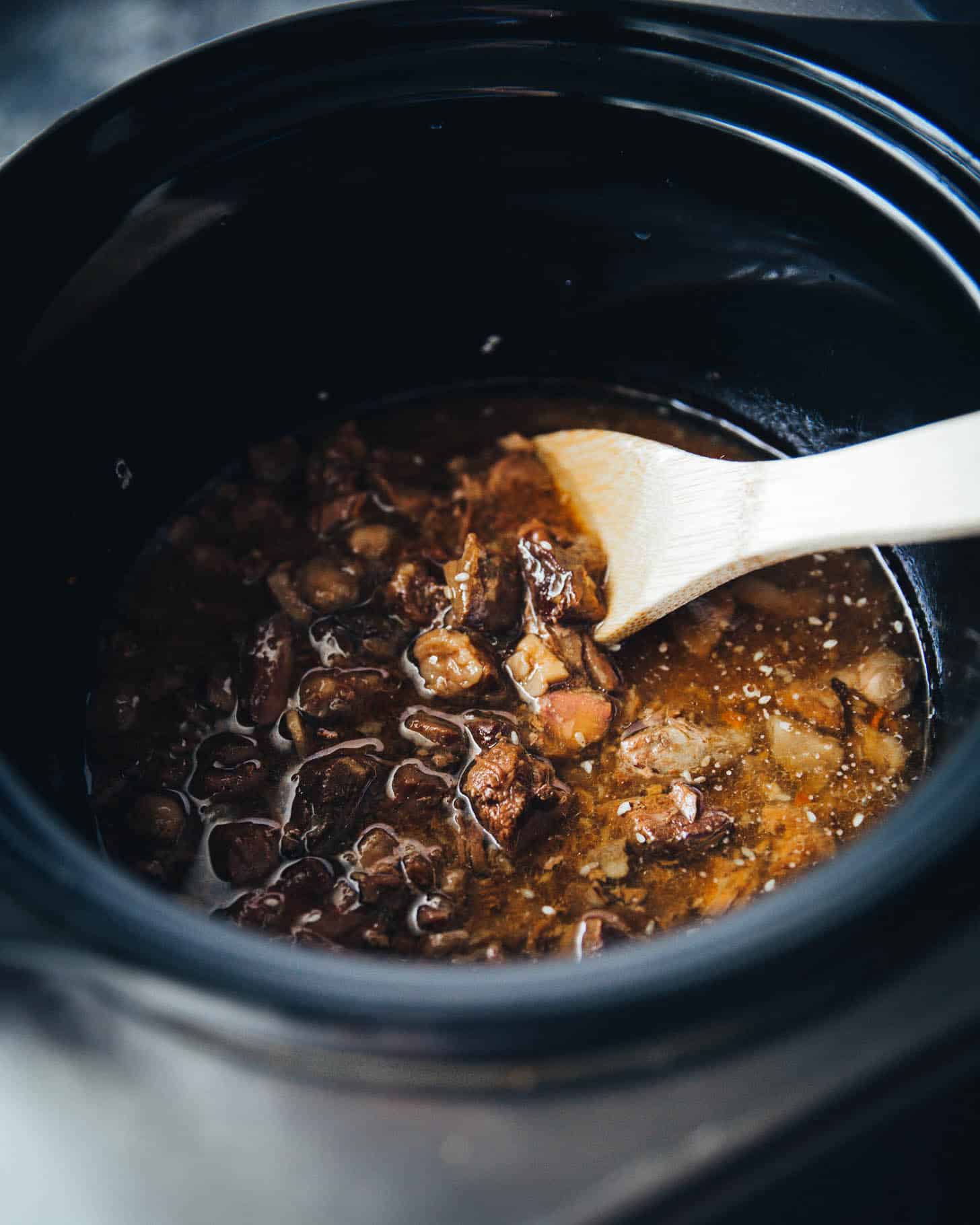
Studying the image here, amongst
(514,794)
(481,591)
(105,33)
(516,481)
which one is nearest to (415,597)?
(481,591)

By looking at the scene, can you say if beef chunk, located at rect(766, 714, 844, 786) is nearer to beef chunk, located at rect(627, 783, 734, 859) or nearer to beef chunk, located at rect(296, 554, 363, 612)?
beef chunk, located at rect(627, 783, 734, 859)

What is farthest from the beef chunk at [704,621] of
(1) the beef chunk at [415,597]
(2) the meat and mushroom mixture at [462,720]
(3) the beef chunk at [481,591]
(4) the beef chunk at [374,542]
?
(4) the beef chunk at [374,542]

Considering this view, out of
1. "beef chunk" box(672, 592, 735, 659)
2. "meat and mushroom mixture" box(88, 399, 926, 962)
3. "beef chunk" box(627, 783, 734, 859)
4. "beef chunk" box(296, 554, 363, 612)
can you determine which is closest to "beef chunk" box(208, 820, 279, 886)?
"meat and mushroom mixture" box(88, 399, 926, 962)

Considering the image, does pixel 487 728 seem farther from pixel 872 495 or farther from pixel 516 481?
pixel 872 495

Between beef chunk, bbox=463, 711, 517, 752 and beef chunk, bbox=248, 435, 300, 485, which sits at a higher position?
beef chunk, bbox=248, 435, 300, 485

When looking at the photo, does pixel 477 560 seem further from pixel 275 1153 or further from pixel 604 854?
pixel 275 1153
